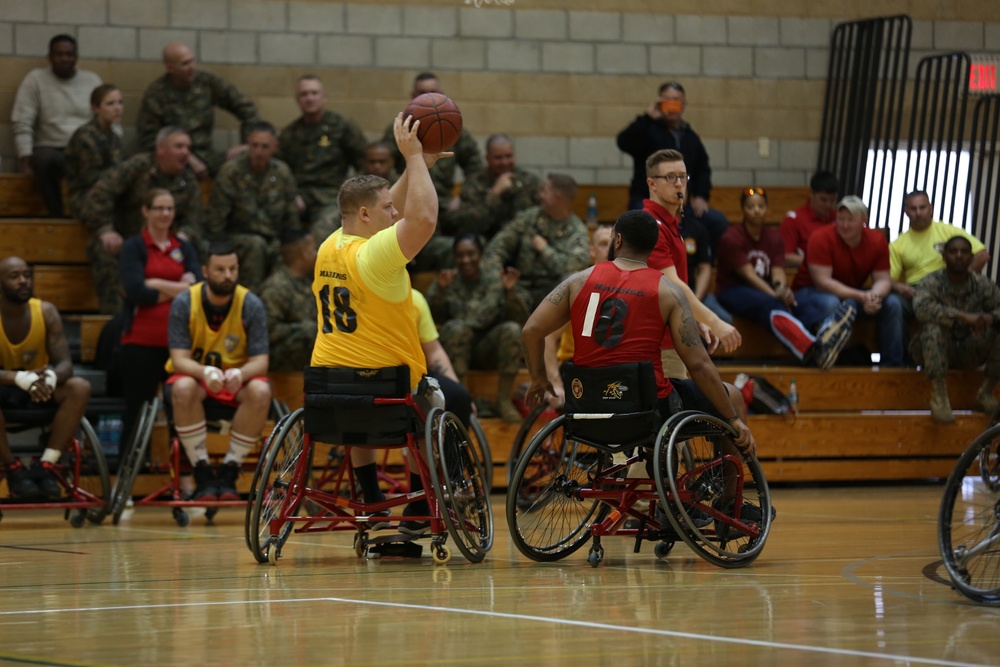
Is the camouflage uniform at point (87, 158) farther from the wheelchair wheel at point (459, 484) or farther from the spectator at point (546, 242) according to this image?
the wheelchair wheel at point (459, 484)

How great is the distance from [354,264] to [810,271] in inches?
209

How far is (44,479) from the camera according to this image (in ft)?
23.7

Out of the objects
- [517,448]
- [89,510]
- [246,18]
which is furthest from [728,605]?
[246,18]

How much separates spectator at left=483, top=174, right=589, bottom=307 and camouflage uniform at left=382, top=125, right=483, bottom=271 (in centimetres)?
50

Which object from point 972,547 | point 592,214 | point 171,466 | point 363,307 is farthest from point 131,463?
point 972,547

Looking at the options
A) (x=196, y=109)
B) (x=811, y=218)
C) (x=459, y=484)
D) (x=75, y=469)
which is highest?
(x=196, y=109)

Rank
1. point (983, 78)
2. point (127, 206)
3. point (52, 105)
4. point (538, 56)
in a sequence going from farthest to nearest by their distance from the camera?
point (983, 78)
point (538, 56)
point (52, 105)
point (127, 206)

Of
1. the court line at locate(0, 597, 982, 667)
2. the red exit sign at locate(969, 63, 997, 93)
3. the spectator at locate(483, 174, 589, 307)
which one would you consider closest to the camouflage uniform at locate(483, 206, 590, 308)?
the spectator at locate(483, 174, 589, 307)

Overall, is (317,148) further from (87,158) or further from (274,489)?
(274,489)

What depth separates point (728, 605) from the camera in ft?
13.5

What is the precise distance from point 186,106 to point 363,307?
17.4 feet

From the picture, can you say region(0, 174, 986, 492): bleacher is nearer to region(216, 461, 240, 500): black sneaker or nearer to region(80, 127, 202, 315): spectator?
region(80, 127, 202, 315): spectator

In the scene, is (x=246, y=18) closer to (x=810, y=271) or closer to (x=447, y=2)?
(x=447, y=2)

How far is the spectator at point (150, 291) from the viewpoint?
7.93m
